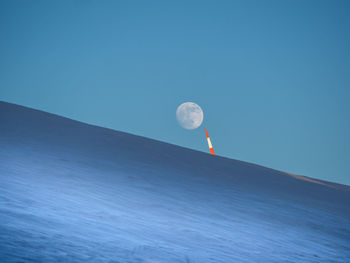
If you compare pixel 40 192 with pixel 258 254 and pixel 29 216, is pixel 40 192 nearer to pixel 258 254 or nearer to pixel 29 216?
pixel 29 216

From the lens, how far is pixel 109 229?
6.88ft

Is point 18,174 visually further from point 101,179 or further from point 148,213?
point 148,213

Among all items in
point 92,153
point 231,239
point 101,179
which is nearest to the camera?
point 231,239

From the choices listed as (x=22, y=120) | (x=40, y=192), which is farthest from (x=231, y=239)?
(x=22, y=120)

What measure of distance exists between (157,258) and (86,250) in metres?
0.33

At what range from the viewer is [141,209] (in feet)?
8.98

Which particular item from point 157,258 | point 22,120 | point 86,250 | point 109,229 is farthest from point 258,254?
point 22,120

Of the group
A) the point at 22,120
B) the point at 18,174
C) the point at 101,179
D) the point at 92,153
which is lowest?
the point at 18,174

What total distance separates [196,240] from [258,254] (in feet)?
1.20

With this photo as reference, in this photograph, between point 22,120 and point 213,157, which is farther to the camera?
point 213,157

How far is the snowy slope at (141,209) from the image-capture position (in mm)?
1779

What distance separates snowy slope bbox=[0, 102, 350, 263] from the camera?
1779 mm

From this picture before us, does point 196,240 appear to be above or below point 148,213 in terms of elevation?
below

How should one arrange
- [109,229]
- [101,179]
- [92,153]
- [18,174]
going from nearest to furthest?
[109,229], [18,174], [101,179], [92,153]
